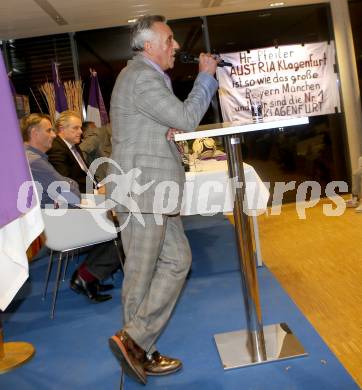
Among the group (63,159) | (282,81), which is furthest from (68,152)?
(282,81)

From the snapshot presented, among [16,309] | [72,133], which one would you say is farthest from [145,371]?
[72,133]

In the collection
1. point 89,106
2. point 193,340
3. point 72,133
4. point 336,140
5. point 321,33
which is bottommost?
point 193,340

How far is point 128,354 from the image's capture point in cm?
212

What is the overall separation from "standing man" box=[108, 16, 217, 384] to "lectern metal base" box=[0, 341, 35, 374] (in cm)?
77

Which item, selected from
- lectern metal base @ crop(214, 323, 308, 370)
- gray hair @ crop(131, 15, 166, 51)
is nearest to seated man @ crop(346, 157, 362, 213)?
lectern metal base @ crop(214, 323, 308, 370)

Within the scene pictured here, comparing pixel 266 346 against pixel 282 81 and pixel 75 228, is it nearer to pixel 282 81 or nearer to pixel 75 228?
pixel 75 228

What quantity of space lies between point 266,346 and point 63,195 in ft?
6.00

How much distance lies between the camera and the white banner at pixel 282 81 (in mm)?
6582

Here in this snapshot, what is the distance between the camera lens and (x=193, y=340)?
2645mm

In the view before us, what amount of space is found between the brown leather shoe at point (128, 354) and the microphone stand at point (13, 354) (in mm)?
756

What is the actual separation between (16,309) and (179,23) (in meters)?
4.28

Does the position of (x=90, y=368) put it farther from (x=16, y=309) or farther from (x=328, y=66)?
(x=328, y=66)

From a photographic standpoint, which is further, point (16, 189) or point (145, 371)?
point (145, 371)

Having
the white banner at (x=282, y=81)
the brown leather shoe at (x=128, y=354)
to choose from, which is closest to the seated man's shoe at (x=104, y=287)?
the brown leather shoe at (x=128, y=354)
